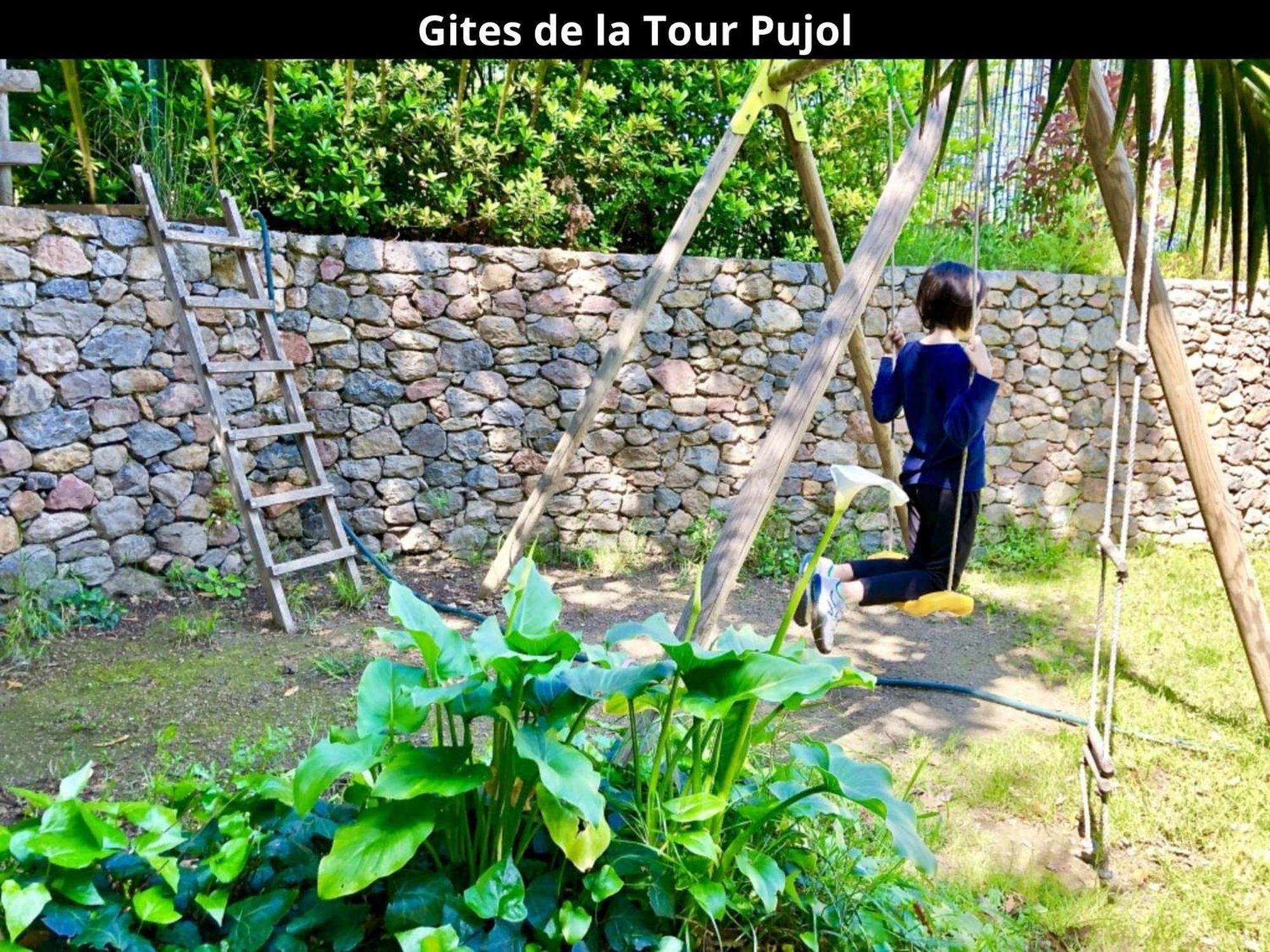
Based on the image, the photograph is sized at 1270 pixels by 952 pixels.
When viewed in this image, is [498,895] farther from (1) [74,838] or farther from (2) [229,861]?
(1) [74,838]

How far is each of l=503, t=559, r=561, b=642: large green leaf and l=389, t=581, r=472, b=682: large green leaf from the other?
103mm

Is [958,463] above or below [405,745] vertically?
above

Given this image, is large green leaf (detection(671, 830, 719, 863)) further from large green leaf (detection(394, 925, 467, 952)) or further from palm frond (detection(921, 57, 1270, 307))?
palm frond (detection(921, 57, 1270, 307))

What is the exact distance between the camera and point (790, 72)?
10.4 ft

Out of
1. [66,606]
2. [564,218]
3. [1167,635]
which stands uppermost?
[564,218]

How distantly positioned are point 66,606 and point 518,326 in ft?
8.92

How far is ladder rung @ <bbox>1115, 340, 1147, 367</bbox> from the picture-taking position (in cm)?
271

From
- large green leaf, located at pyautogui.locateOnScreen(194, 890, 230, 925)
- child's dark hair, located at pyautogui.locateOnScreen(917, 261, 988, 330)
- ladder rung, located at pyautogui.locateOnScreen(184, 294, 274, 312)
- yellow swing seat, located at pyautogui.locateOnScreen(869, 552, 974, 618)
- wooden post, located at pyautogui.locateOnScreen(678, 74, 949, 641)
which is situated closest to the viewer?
large green leaf, located at pyautogui.locateOnScreen(194, 890, 230, 925)

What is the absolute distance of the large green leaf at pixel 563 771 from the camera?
1.35m

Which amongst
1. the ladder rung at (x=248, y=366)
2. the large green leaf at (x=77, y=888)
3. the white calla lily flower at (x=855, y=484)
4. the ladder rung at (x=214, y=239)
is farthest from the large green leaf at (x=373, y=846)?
the ladder rung at (x=214, y=239)

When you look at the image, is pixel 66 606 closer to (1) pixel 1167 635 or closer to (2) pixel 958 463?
(2) pixel 958 463

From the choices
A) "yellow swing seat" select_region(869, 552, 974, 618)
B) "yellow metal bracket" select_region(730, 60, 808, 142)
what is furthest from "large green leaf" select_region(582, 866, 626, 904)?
"yellow metal bracket" select_region(730, 60, 808, 142)

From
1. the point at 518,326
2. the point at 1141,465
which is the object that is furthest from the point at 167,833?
the point at 1141,465

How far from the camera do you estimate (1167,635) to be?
456cm
